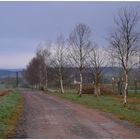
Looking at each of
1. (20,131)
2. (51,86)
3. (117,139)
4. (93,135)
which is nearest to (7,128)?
(20,131)

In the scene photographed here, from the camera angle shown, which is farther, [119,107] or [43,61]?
[43,61]

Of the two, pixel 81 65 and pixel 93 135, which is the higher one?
pixel 81 65

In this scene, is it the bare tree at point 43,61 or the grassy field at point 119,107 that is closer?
the grassy field at point 119,107

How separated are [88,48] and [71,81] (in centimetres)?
5787

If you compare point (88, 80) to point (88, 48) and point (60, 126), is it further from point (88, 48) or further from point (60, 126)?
point (60, 126)

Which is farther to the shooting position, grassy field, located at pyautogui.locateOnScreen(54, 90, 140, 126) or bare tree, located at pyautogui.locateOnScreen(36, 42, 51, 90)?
bare tree, located at pyautogui.locateOnScreen(36, 42, 51, 90)

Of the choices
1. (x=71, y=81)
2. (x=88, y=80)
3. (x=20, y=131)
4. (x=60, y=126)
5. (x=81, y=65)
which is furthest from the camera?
(x=71, y=81)

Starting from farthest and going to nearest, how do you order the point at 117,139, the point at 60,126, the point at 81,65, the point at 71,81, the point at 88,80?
1. the point at 71,81
2. the point at 88,80
3. the point at 81,65
4. the point at 60,126
5. the point at 117,139

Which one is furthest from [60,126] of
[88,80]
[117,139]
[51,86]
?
[51,86]

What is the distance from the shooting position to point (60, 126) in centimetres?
1934

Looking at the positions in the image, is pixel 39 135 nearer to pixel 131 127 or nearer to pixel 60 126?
pixel 60 126

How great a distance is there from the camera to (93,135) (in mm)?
15945

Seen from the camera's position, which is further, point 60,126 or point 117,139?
point 60,126

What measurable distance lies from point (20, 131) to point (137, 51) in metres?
23.3
